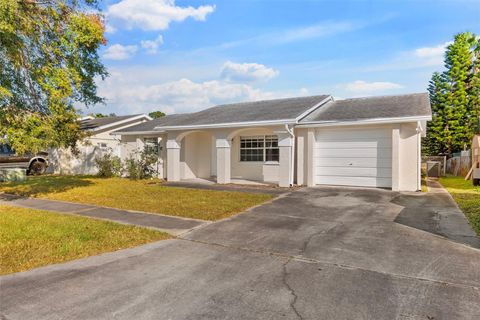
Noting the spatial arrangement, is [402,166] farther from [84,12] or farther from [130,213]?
[84,12]

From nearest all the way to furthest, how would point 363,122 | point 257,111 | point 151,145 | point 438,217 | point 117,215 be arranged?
1. point 438,217
2. point 117,215
3. point 363,122
4. point 257,111
5. point 151,145

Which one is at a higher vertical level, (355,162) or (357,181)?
(355,162)

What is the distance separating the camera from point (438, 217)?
743cm

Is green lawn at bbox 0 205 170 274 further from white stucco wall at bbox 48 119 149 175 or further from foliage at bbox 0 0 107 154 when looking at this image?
white stucco wall at bbox 48 119 149 175

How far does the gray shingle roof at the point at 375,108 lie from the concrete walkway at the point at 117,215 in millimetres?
7695

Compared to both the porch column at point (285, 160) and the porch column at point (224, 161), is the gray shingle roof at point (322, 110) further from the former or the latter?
the porch column at point (224, 161)

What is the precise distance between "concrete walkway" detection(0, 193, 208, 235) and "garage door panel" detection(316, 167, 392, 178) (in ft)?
24.6

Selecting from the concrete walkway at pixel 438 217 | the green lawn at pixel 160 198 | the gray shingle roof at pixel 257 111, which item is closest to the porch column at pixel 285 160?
the gray shingle roof at pixel 257 111

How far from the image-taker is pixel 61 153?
21422 millimetres

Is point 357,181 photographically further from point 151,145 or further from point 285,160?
point 151,145

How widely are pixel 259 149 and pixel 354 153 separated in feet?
16.4

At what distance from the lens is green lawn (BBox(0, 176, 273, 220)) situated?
8.46m

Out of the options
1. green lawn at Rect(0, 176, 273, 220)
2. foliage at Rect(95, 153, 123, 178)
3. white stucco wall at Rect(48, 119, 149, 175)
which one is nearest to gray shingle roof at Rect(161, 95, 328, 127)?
green lawn at Rect(0, 176, 273, 220)

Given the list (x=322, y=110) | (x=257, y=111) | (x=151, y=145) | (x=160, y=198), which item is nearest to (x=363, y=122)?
(x=322, y=110)
